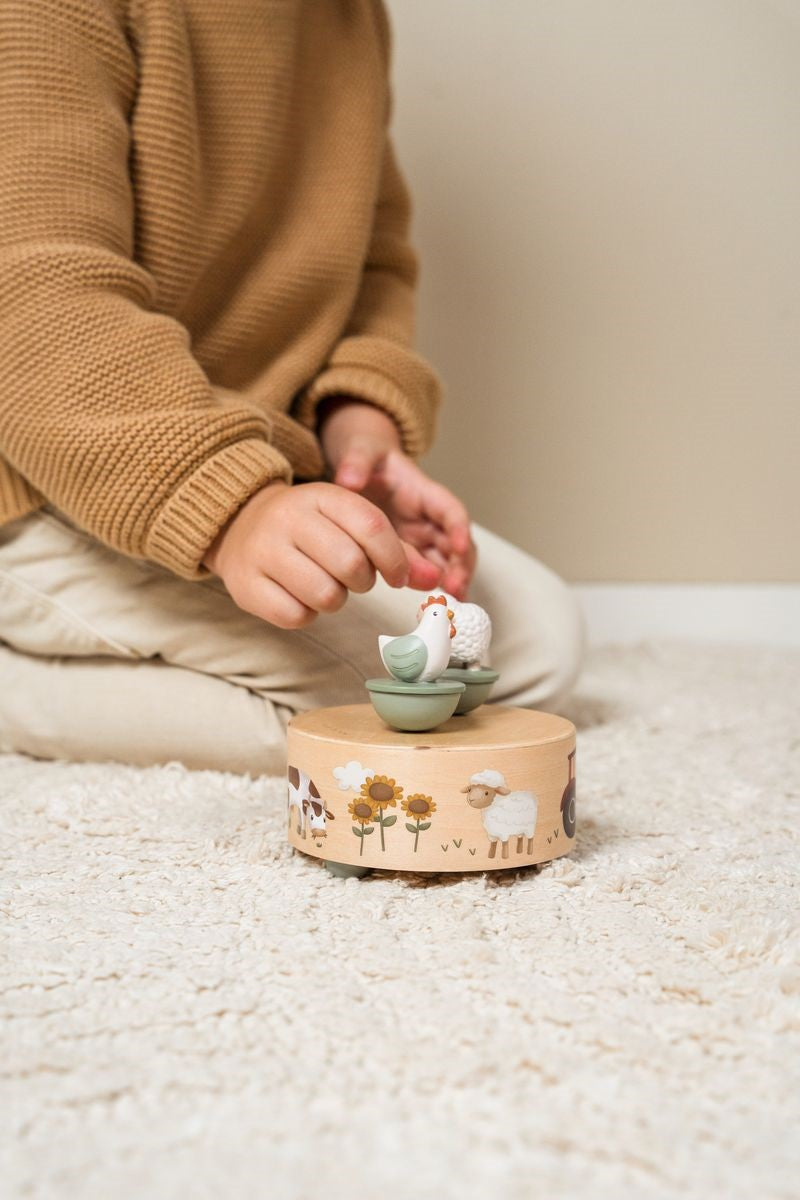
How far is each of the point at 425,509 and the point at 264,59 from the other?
37cm

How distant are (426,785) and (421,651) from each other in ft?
0.22

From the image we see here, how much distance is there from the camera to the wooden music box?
0.49 m

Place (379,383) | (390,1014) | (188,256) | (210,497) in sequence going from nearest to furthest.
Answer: (390,1014), (210,497), (188,256), (379,383)

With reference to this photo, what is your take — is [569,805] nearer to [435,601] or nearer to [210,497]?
[435,601]

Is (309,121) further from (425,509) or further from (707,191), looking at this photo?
(707,191)

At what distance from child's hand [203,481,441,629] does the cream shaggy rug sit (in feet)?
0.43

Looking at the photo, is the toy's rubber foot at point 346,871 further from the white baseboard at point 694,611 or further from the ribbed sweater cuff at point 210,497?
the white baseboard at point 694,611

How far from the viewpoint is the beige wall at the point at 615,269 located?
4.43 feet

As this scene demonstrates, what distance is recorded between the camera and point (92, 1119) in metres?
0.31

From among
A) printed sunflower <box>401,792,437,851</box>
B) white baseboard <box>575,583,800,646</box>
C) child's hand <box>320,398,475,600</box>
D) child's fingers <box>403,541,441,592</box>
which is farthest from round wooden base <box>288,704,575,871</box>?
white baseboard <box>575,583,800,646</box>

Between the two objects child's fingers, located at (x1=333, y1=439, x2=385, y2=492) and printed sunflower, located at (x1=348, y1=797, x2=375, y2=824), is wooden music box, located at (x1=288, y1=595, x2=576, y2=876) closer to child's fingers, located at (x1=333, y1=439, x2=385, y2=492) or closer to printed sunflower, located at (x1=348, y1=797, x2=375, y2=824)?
printed sunflower, located at (x1=348, y1=797, x2=375, y2=824)

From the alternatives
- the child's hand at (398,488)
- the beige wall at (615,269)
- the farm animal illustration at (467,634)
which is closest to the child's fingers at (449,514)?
the child's hand at (398,488)

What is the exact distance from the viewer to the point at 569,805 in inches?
20.8

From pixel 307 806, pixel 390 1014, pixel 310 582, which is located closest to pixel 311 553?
pixel 310 582
